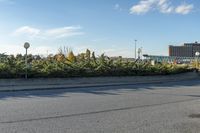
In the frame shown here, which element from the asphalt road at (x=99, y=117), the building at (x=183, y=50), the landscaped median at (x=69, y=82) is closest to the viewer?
the asphalt road at (x=99, y=117)

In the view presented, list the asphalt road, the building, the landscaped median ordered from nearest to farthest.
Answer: the asphalt road → the landscaped median → the building

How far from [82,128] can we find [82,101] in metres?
6.51

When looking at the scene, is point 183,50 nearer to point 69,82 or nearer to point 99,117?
point 69,82

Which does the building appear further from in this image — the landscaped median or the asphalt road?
the asphalt road

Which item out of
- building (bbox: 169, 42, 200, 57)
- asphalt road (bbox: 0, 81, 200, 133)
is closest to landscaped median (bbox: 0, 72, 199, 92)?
asphalt road (bbox: 0, 81, 200, 133)

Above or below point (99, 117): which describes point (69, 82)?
above

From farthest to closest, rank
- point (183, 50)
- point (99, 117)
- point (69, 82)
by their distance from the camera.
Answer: point (183, 50) < point (69, 82) < point (99, 117)

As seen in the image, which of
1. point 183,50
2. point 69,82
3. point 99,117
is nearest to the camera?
point 99,117

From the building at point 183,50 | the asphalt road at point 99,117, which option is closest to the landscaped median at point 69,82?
the asphalt road at point 99,117

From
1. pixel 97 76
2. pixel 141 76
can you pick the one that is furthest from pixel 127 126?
pixel 141 76

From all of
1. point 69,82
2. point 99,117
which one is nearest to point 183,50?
point 69,82

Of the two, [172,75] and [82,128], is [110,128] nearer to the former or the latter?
[82,128]

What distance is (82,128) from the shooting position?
10.5m

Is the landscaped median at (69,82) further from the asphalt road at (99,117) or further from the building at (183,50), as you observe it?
the building at (183,50)
